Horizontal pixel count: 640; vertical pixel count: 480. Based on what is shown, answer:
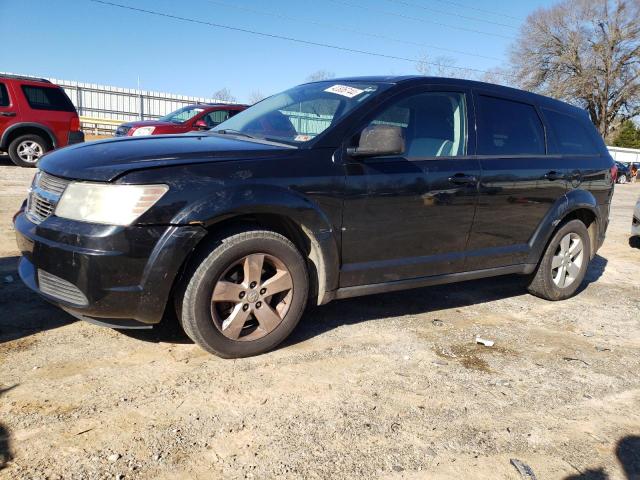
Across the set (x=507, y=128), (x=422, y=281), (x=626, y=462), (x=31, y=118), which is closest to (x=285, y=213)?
(x=422, y=281)

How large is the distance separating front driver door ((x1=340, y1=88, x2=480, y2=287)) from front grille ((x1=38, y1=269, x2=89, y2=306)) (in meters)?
1.56

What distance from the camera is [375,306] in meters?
4.46

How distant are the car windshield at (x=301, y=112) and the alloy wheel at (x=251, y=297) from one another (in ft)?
2.83

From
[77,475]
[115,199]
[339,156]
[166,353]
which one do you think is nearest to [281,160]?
[339,156]

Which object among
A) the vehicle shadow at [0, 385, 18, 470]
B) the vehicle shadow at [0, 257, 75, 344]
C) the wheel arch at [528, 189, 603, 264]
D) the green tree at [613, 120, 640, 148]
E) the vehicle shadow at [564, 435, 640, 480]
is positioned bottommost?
the vehicle shadow at [564, 435, 640, 480]

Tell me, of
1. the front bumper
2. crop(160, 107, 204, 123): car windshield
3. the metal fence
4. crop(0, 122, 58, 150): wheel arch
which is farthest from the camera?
the metal fence

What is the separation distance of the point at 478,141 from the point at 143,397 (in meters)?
2.98

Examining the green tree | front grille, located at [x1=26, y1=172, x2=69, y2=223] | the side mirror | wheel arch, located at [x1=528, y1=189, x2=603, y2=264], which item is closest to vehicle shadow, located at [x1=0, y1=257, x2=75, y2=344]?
front grille, located at [x1=26, y1=172, x2=69, y2=223]

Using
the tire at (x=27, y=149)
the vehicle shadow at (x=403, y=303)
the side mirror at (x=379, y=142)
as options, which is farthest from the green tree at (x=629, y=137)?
the side mirror at (x=379, y=142)

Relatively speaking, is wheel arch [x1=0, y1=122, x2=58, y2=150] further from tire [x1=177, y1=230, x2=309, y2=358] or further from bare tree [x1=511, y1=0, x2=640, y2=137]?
bare tree [x1=511, y1=0, x2=640, y2=137]

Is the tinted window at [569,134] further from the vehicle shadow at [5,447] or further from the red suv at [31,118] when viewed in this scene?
the red suv at [31,118]

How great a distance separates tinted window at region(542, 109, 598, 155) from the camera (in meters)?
4.84

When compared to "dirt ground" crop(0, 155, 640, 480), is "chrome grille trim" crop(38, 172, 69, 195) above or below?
above

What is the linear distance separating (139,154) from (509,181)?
277cm
